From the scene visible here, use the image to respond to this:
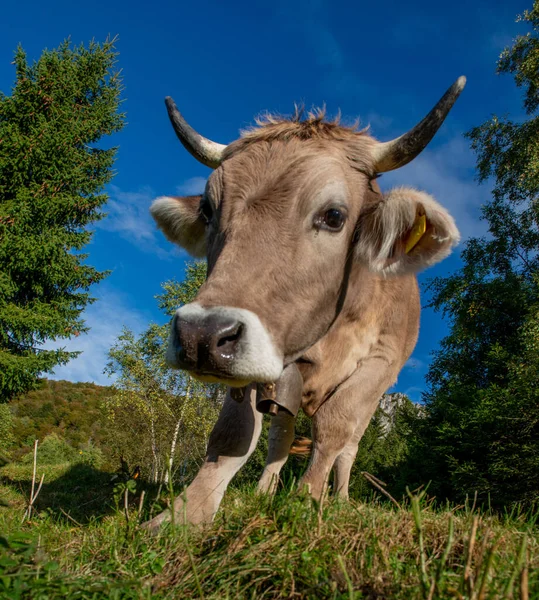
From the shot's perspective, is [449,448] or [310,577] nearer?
[310,577]

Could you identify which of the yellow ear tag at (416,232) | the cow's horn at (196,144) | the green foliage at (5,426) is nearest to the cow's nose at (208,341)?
the yellow ear tag at (416,232)

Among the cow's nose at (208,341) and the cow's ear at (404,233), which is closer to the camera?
the cow's nose at (208,341)

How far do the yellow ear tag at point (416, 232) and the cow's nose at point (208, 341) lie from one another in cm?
156

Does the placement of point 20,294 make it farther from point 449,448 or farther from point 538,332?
point 538,332

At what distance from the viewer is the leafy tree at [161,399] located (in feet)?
98.4

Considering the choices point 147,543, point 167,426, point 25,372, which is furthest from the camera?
point 167,426

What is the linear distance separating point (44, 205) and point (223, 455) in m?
18.2

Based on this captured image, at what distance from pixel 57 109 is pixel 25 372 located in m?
10.2

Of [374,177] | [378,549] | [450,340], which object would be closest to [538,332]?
[450,340]

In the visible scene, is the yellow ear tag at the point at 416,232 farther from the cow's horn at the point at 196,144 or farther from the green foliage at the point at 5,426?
the green foliage at the point at 5,426

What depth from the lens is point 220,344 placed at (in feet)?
7.88

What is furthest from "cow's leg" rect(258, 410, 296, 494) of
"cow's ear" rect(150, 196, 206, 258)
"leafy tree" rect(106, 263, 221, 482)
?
"leafy tree" rect(106, 263, 221, 482)

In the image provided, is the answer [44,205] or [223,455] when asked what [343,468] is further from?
[44,205]

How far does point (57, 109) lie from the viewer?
20.2 meters
